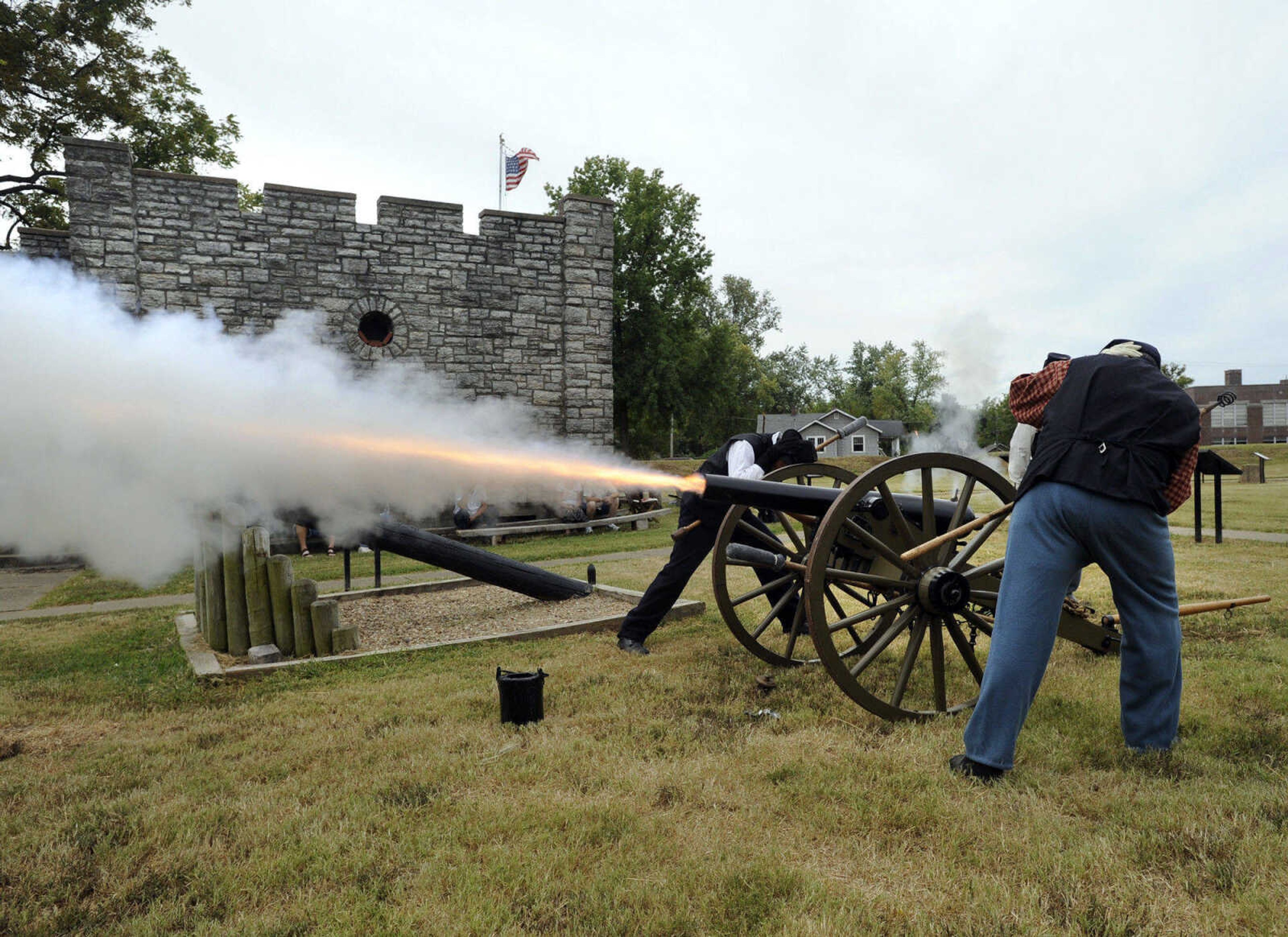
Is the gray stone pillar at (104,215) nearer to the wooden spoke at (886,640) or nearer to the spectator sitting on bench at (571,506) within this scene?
the spectator sitting on bench at (571,506)

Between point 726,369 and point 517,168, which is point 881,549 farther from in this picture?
point 726,369

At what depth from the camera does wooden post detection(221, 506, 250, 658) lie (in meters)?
5.54

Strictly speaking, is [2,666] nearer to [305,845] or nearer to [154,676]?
[154,676]

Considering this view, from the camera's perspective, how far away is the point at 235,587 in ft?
18.3

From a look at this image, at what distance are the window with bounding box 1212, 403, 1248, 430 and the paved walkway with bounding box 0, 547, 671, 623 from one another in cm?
8101

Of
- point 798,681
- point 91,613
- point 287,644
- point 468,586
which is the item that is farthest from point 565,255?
point 798,681

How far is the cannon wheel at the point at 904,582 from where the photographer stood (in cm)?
372

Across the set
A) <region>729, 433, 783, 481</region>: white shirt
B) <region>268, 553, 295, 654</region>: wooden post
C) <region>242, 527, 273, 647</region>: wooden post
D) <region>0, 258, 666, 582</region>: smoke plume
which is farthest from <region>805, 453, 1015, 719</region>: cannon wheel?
<region>242, 527, 273, 647</region>: wooden post

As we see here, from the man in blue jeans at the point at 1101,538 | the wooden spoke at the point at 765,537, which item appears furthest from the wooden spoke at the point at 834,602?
the man in blue jeans at the point at 1101,538

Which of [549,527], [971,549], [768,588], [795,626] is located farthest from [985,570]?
[549,527]

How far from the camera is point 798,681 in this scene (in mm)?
4691

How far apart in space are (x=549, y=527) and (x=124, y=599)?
6.65 m

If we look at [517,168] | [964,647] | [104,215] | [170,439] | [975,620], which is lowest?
[964,647]

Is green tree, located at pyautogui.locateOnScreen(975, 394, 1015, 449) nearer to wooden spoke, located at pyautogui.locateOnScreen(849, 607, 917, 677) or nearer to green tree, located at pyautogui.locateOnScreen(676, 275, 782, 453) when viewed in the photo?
green tree, located at pyautogui.locateOnScreen(676, 275, 782, 453)
